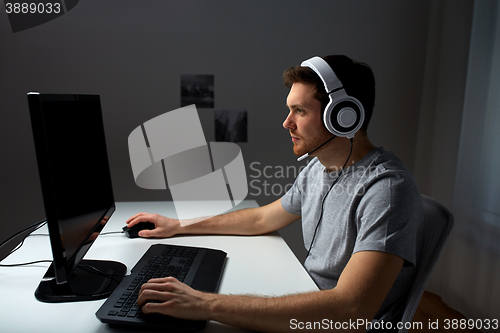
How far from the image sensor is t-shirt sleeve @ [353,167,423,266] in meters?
0.81

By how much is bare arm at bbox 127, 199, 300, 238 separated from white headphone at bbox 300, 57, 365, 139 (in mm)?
409

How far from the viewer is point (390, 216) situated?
0.84 m

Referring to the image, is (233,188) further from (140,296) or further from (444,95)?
(140,296)

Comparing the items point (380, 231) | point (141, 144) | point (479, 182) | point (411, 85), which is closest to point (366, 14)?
point (411, 85)

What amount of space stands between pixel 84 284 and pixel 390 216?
734 mm

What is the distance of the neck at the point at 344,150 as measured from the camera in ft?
3.54

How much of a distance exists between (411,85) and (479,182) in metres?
0.67
